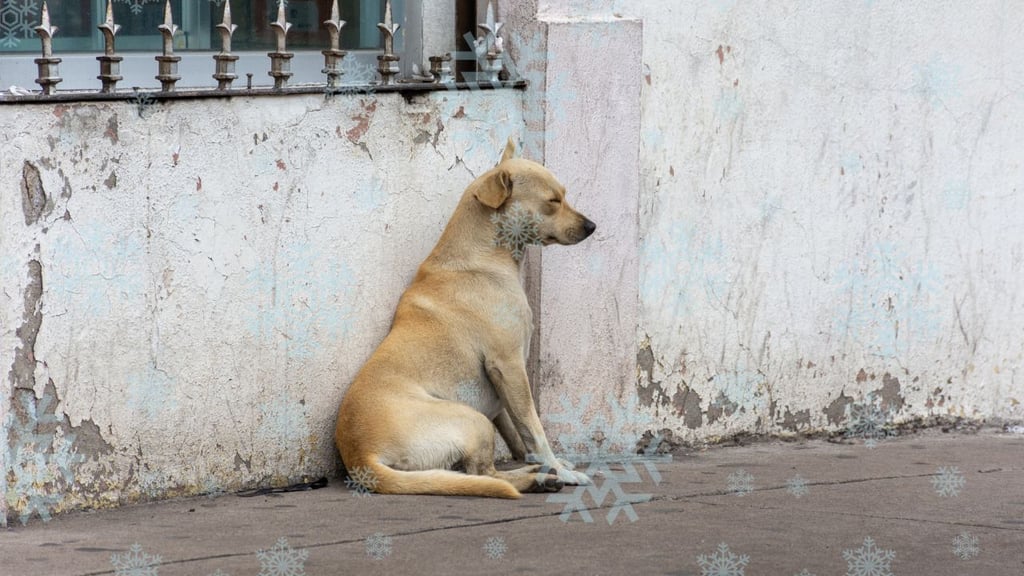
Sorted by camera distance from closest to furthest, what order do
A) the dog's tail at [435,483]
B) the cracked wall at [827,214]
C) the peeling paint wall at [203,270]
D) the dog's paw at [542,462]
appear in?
the peeling paint wall at [203,270], the dog's tail at [435,483], the dog's paw at [542,462], the cracked wall at [827,214]

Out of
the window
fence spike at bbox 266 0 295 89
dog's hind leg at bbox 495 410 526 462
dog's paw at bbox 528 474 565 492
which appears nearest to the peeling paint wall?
fence spike at bbox 266 0 295 89

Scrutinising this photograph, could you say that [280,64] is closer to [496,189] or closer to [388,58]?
[388,58]

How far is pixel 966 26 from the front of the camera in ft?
25.5

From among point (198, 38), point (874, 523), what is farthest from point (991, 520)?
point (198, 38)

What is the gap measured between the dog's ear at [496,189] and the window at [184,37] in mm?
1123

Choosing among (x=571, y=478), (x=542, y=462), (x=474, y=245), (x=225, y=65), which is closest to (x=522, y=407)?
(x=542, y=462)

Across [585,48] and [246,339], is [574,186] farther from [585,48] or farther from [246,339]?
[246,339]

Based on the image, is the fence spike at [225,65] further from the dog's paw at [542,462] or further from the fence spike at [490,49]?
the dog's paw at [542,462]

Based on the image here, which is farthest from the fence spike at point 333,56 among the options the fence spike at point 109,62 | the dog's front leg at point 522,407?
the dog's front leg at point 522,407

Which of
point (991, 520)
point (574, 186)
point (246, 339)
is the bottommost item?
point (991, 520)

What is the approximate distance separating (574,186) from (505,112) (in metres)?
0.46

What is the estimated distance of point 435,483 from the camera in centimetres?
580

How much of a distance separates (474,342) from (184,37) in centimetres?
201

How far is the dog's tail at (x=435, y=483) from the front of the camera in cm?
579
